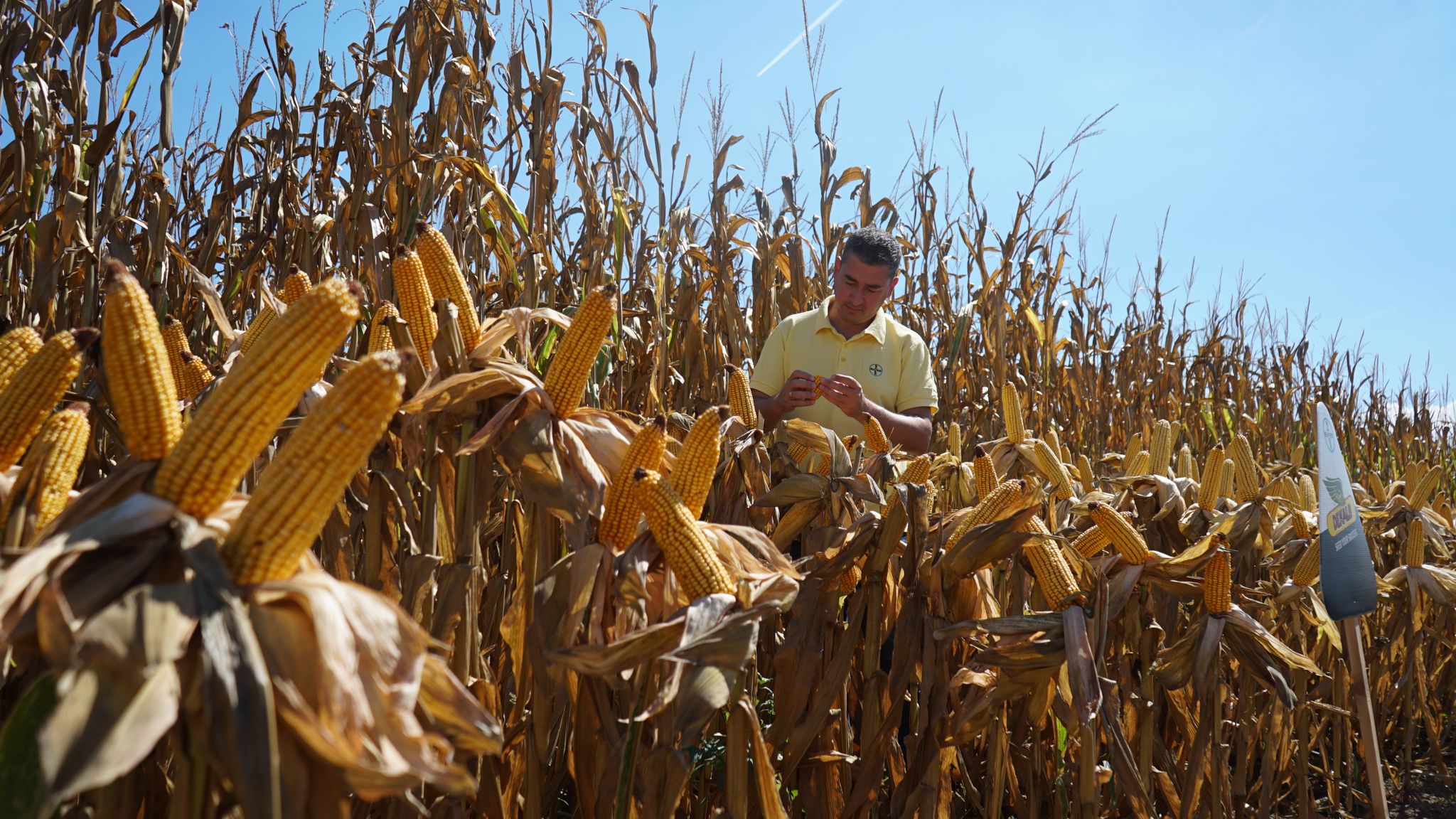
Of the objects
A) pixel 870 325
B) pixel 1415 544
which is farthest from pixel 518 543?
pixel 1415 544

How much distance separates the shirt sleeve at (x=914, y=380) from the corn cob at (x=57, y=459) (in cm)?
389

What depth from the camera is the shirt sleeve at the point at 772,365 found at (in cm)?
475

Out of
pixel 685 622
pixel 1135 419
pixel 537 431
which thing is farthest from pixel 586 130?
pixel 1135 419

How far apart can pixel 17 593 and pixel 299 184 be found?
3777 mm

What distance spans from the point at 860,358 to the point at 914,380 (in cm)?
32

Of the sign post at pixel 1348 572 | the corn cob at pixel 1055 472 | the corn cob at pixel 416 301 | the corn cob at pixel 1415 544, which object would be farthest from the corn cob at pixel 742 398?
the corn cob at pixel 1415 544

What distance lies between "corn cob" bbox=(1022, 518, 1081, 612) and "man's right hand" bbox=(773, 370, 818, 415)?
4.87 feet

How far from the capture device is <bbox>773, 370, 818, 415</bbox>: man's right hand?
379 cm

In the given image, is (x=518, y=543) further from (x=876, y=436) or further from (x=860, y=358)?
(x=860, y=358)

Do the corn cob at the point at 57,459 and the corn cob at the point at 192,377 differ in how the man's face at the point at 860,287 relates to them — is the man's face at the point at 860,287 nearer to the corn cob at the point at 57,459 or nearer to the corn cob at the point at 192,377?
the corn cob at the point at 192,377

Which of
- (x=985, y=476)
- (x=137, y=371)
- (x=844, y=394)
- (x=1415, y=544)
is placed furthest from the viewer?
(x=1415, y=544)

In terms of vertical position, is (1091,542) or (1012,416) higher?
(1012,416)

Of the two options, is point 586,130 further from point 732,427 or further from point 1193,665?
point 1193,665

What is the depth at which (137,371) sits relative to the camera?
1.20 m
